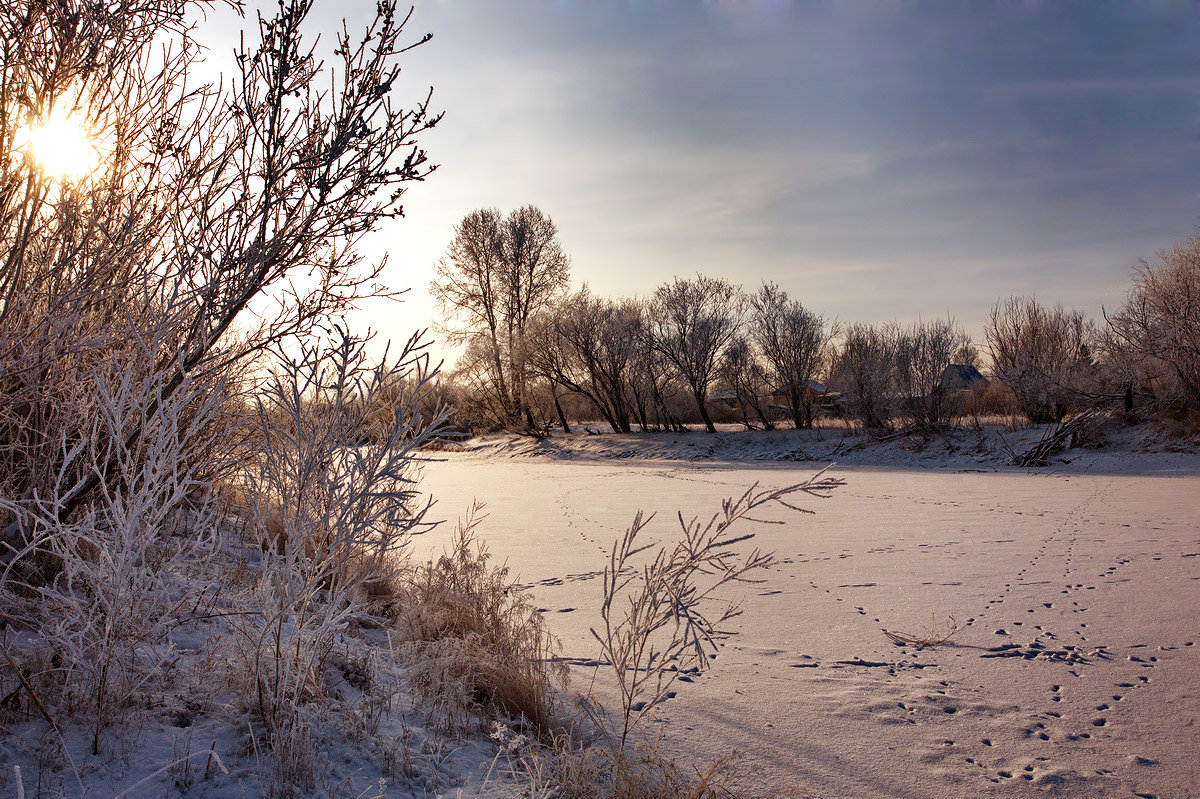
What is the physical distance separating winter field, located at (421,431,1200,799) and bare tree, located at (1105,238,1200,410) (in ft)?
20.9

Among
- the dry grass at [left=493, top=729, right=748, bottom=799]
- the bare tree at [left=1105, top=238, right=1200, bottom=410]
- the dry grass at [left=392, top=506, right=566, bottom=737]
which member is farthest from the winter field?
the bare tree at [left=1105, top=238, right=1200, bottom=410]

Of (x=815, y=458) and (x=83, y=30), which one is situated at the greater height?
(x=83, y=30)

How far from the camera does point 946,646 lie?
13.5ft

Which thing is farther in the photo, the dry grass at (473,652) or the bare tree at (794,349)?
the bare tree at (794,349)

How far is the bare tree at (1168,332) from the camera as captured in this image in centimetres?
1500

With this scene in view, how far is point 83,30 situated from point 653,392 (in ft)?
84.8

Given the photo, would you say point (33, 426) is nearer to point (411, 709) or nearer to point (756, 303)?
point (411, 709)

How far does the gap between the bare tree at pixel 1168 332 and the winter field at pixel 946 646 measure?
6359 mm

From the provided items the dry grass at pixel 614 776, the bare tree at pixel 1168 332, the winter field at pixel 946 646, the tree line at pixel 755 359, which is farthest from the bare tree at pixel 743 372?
the dry grass at pixel 614 776

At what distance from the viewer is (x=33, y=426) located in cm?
315

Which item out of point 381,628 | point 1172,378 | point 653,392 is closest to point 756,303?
point 653,392

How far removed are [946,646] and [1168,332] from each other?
1571 cm

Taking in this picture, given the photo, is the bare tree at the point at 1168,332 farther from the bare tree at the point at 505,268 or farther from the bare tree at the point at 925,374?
the bare tree at the point at 505,268

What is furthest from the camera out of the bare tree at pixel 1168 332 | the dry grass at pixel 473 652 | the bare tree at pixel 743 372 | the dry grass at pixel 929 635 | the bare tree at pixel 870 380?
the bare tree at pixel 743 372
